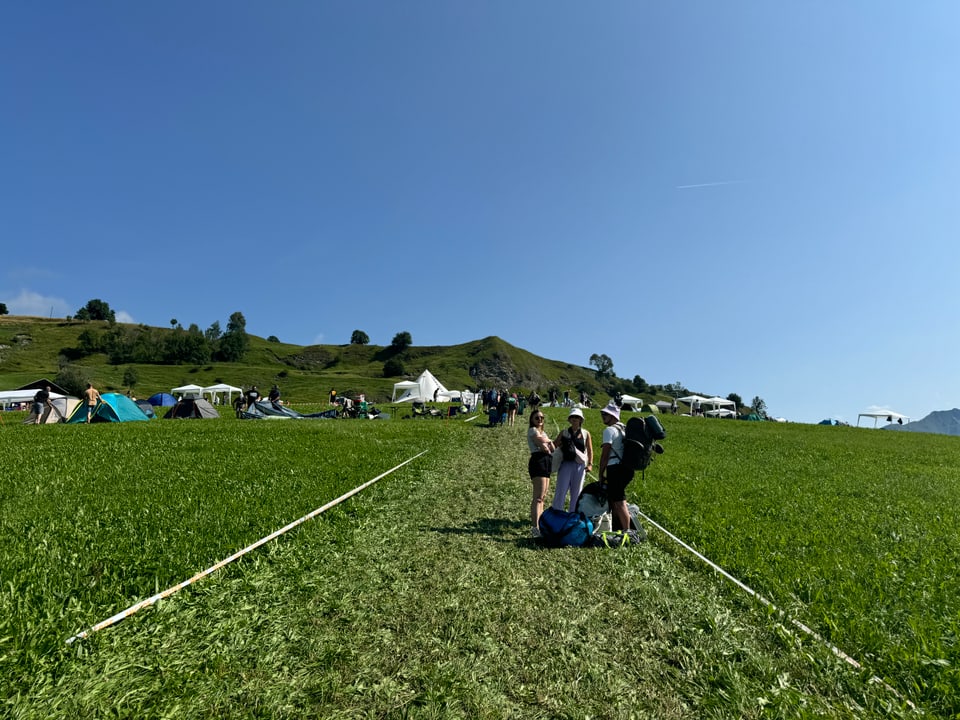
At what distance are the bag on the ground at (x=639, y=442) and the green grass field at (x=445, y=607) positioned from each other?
1.52 metres

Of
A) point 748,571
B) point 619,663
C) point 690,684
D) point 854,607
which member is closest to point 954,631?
point 854,607

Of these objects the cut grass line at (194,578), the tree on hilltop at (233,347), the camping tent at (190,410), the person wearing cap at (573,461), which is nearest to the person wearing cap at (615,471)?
the person wearing cap at (573,461)

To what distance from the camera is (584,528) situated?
7695 mm

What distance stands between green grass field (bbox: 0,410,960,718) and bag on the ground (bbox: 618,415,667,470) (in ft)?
4.98

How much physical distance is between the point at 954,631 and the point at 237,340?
18429 cm

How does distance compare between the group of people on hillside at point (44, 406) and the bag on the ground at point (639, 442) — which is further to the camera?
the group of people on hillside at point (44, 406)

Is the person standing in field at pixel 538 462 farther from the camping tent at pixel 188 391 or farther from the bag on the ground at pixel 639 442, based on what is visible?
the camping tent at pixel 188 391

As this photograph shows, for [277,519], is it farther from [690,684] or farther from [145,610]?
[690,684]

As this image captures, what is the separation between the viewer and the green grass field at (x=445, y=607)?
12.3ft

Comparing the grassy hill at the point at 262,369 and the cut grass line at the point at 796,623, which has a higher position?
the grassy hill at the point at 262,369

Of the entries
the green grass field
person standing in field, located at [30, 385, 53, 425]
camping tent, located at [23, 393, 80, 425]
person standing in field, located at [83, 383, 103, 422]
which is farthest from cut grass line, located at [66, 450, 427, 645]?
person standing in field, located at [30, 385, 53, 425]

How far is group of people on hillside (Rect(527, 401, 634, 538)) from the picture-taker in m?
7.86

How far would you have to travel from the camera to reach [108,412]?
93.6 ft

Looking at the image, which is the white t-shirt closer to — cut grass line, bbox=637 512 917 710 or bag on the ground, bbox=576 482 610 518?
bag on the ground, bbox=576 482 610 518
